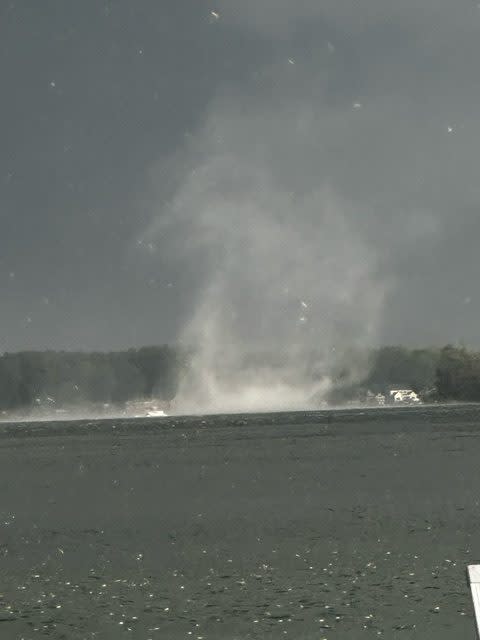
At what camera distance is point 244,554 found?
130 ft

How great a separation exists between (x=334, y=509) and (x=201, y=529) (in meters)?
10.2

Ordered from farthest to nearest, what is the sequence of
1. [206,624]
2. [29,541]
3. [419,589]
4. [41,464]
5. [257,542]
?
[41,464] → [29,541] → [257,542] → [419,589] → [206,624]

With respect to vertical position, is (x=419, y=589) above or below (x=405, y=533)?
below

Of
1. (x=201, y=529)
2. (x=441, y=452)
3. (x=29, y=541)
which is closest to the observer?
(x=29, y=541)

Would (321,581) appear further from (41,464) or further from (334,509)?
(41,464)

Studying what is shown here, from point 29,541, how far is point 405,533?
52.6ft

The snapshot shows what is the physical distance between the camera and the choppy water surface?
84.6 feet

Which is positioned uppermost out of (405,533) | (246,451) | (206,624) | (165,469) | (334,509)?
(246,451)

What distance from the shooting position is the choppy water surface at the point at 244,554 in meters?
25.8

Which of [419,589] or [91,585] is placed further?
[91,585]

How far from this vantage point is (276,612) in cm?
2675

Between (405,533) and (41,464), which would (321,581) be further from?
(41,464)

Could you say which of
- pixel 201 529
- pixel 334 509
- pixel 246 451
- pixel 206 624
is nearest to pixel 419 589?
pixel 206 624

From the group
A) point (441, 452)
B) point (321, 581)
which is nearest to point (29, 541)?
point (321, 581)
